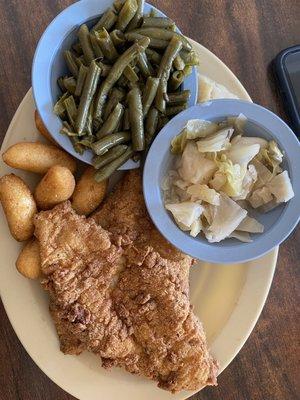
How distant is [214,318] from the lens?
1977 mm

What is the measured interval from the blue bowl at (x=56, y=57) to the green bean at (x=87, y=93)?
0.20 ft

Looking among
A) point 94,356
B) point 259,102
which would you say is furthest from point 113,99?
point 94,356

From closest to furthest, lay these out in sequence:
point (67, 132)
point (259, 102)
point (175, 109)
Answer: point (67, 132) → point (175, 109) → point (259, 102)

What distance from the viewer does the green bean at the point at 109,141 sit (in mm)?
1711

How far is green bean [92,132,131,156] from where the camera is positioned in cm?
171

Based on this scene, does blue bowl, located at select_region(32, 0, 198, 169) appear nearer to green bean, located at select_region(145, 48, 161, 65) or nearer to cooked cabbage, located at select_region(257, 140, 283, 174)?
green bean, located at select_region(145, 48, 161, 65)

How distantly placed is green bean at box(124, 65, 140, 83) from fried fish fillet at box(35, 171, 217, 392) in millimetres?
416

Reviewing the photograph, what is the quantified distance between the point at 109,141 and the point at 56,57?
0.31 m

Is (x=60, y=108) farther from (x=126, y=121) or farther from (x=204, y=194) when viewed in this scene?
(x=204, y=194)

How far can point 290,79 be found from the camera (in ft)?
6.91

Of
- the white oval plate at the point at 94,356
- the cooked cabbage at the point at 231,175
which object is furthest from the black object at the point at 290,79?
the cooked cabbage at the point at 231,175

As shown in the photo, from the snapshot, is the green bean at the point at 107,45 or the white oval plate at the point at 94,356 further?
the white oval plate at the point at 94,356

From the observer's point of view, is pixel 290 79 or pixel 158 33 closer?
pixel 158 33

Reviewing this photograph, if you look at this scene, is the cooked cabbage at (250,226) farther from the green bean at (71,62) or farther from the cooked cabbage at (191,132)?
the green bean at (71,62)
